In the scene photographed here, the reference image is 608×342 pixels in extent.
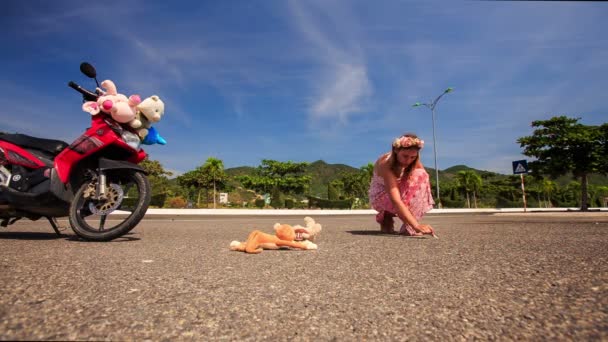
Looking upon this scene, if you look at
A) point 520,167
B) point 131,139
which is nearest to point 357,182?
point 520,167

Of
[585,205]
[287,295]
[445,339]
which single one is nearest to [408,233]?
[287,295]

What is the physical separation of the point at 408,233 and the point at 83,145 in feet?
13.3

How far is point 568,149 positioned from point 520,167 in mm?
7860

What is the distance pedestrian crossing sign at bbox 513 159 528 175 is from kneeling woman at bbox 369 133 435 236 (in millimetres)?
13260

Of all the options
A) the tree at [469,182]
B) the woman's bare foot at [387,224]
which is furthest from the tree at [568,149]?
the tree at [469,182]

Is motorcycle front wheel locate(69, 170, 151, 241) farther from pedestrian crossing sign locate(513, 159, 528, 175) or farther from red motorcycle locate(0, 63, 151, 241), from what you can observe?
pedestrian crossing sign locate(513, 159, 528, 175)

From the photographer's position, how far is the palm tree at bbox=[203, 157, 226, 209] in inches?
1805

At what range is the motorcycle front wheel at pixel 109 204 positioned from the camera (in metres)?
3.48

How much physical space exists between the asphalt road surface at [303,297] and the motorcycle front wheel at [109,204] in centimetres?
83

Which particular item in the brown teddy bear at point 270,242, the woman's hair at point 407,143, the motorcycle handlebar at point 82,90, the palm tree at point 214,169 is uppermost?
the palm tree at point 214,169

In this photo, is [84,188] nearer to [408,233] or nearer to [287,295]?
[287,295]

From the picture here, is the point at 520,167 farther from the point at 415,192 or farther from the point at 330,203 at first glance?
the point at 330,203

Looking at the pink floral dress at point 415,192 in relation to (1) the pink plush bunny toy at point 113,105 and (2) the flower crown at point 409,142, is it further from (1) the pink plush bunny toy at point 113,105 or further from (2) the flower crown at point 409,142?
(1) the pink plush bunny toy at point 113,105

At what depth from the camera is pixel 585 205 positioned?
1991 centimetres
